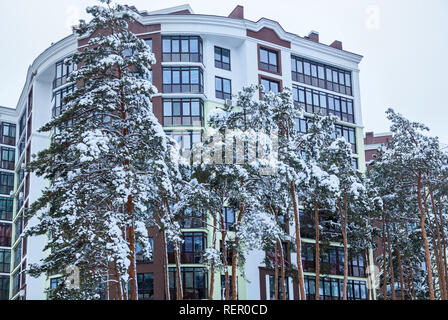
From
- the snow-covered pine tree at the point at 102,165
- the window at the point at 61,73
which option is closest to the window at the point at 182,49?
the window at the point at 61,73

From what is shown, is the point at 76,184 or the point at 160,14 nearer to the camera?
the point at 76,184

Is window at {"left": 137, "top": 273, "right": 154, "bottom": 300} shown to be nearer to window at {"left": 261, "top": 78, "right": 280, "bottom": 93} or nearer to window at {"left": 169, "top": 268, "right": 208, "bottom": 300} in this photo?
window at {"left": 169, "top": 268, "right": 208, "bottom": 300}

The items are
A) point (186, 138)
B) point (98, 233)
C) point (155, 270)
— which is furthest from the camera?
point (186, 138)

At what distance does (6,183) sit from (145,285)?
77.8 feet

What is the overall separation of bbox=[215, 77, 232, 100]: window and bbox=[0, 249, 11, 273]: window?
25.2 meters

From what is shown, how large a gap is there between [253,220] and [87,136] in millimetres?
9119

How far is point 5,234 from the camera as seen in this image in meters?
56.9

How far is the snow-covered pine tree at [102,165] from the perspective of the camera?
72.2 feet

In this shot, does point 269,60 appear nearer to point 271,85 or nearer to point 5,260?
point 271,85

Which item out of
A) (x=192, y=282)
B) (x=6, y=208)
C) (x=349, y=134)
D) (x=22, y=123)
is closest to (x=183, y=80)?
(x=192, y=282)

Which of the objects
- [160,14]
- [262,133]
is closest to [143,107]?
[262,133]
